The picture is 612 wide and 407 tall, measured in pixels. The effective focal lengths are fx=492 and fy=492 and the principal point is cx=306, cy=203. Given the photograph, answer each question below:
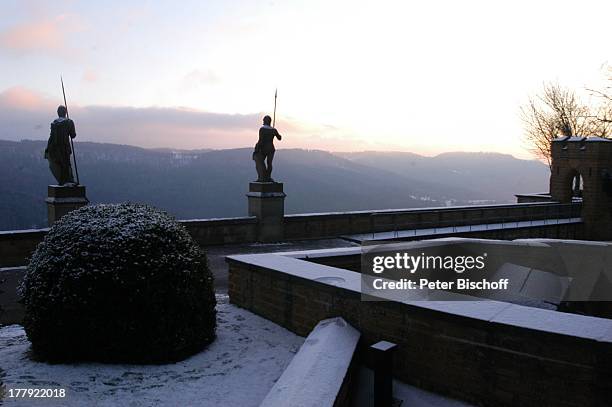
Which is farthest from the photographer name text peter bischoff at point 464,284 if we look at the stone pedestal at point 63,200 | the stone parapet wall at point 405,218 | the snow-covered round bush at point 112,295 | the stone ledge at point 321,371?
the stone pedestal at point 63,200

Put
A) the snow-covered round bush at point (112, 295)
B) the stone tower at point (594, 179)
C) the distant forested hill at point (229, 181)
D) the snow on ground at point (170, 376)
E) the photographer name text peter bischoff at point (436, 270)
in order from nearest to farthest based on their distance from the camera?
the snow on ground at point (170, 376) → the snow-covered round bush at point (112, 295) → the photographer name text peter bischoff at point (436, 270) → the stone tower at point (594, 179) → the distant forested hill at point (229, 181)

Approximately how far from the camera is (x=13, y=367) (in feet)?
16.6

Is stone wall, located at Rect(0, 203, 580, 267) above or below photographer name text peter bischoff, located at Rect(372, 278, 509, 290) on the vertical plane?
above

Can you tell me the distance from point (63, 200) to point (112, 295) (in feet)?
22.9

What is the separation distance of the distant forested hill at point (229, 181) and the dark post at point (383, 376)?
317 ft

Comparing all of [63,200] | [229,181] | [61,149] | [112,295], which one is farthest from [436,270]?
[229,181]

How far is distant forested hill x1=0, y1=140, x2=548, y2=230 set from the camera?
116500mm

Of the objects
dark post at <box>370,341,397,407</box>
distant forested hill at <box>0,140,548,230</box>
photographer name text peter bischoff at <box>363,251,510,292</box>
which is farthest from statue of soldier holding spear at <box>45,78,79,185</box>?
distant forested hill at <box>0,140,548,230</box>

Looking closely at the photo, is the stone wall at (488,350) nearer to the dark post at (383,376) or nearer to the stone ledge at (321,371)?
the stone ledge at (321,371)

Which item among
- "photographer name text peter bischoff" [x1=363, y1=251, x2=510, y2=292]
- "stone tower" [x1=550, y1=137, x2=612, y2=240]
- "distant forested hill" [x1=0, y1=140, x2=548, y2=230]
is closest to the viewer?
"photographer name text peter bischoff" [x1=363, y1=251, x2=510, y2=292]

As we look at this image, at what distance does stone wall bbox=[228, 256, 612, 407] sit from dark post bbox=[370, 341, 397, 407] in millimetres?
414

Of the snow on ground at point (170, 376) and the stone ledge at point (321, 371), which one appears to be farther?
the snow on ground at point (170, 376)

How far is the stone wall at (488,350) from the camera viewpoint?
3988 millimetres

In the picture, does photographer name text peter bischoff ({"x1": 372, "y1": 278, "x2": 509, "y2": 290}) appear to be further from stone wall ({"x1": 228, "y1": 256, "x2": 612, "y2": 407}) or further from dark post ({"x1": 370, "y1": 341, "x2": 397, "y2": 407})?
dark post ({"x1": 370, "y1": 341, "x2": 397, "y2": 407})
